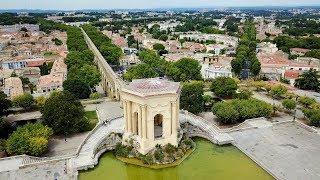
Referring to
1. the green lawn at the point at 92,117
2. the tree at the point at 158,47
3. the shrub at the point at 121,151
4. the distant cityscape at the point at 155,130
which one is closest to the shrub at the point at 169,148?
the distant cityscape at the point at 155,130

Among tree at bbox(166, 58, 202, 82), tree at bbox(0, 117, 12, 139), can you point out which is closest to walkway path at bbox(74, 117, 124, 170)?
A: tree at bbox(0, 117, 12, 139)

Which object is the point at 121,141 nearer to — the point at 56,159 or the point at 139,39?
the point at 56,159

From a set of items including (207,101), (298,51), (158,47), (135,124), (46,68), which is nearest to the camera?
(135,124)

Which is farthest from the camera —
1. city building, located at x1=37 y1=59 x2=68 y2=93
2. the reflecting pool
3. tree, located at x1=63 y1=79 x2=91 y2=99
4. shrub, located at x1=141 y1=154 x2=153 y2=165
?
city building, located at x1=37 y1=59 x2=68 y2=93

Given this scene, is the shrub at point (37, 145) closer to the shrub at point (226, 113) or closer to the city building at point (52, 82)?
the shrub at point (226, 113)

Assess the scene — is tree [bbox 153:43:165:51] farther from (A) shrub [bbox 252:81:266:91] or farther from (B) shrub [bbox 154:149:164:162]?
(B) shrub [bbox 154:149:164:162]

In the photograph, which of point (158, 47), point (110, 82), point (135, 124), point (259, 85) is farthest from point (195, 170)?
point (158, 47)

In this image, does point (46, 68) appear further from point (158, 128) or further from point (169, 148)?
point (169, 148)
